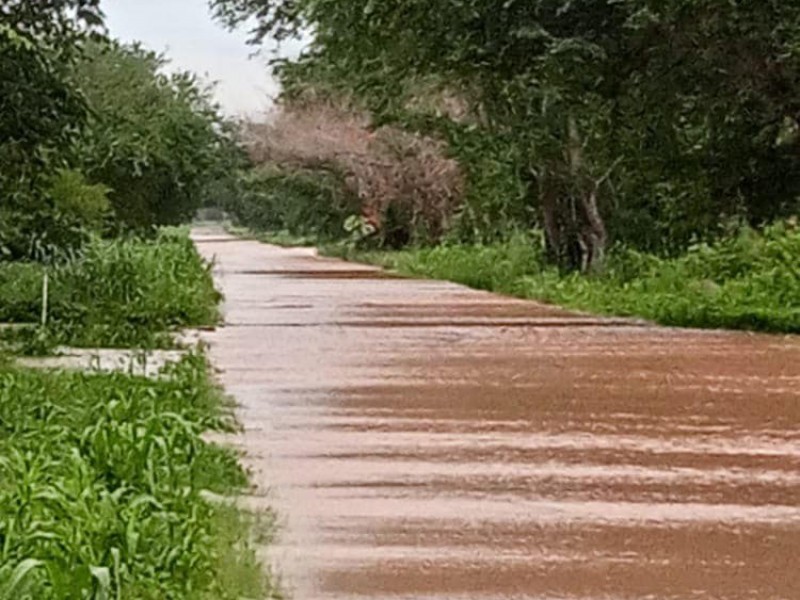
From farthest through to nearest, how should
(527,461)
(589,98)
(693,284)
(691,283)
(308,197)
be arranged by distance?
(308,197)
(691,283)
(693,284)
(589,98)
(527,461)

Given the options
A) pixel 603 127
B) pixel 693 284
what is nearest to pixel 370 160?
pixel 603 127

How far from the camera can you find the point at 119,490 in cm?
734

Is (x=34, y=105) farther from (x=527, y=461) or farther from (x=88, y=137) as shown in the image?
(x=527, y=461)

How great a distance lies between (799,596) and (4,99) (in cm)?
1104

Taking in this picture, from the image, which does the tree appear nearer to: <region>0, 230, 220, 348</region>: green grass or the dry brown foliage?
<region>0, 230, 220, 348</region>: green grass

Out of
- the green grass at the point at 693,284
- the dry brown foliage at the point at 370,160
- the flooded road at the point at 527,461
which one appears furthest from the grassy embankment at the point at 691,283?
the dry brown foliage at the point at 370,160

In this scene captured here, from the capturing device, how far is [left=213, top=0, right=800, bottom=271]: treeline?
65.0 ft

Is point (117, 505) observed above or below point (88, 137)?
below

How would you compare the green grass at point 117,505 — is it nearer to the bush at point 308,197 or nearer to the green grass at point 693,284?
the green grass at point 693,284

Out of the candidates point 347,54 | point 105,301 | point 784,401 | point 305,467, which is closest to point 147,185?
point 347,54

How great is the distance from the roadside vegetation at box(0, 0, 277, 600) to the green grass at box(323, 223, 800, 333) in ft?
18.6

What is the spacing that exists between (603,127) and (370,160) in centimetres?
2466

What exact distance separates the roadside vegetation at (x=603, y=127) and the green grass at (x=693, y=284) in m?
0.05

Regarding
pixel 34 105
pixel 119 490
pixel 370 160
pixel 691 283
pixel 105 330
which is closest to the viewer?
pixel 119 490
